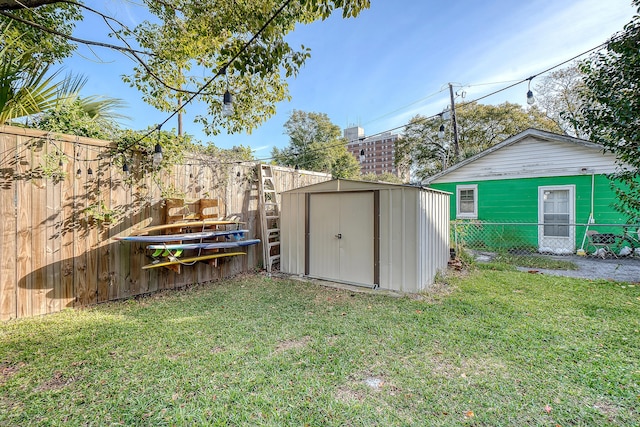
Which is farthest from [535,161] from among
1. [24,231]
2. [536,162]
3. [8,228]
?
[8,228]

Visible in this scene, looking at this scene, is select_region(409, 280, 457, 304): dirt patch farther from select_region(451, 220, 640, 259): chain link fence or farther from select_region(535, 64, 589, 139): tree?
select_region(535, 64, 589, 139): tree

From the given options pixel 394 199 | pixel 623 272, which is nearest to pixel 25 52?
pixel 394 199

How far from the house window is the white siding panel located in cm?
29

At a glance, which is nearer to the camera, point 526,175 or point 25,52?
point 25,52

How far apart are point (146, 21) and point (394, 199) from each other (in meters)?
4.72

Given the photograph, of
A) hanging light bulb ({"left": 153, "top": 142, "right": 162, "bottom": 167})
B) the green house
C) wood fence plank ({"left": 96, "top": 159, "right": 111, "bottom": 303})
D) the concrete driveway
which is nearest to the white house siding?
the green house

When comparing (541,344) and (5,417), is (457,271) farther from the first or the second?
(5,417)

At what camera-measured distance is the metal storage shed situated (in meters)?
4.29

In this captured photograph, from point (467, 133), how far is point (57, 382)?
2021 centimetres

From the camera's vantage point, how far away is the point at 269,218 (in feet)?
19.1

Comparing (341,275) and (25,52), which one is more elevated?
(25,52)

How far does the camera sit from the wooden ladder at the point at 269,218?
18.6ft

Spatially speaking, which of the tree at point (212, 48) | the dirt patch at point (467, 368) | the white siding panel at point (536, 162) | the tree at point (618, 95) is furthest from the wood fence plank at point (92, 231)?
the white siding panel at point (536, 162)

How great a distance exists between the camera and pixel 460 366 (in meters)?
2.31
